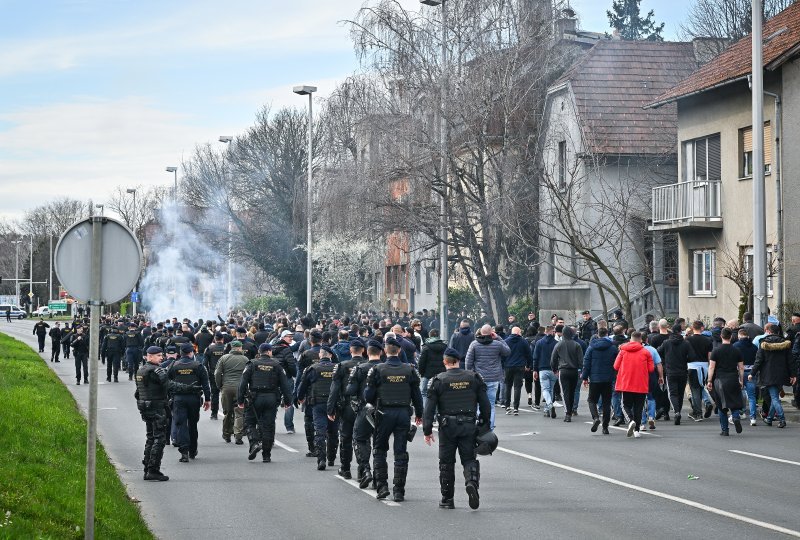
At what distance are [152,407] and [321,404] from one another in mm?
2053

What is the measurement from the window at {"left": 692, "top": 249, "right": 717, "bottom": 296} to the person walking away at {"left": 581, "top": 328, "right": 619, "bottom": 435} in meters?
14.7

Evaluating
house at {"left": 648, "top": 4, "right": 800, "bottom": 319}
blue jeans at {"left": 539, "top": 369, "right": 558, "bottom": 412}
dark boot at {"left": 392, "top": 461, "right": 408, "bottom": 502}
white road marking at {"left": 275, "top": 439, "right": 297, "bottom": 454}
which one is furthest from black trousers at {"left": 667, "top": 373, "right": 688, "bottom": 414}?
dark boot at {"left": 392, "top": 461, "right": 408, "bottom": 502}

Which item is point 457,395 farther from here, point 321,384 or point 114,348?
point 114,348

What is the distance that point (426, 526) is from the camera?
1043 centimetres

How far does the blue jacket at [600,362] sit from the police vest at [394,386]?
23.0ft

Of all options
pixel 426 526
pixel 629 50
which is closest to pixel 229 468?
pixel 426 526

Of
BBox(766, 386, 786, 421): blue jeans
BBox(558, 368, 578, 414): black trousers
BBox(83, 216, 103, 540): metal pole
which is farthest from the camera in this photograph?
BBox(558, 368, 578, 414): black trousers

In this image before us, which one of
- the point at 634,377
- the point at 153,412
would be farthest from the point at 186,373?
→ the point at 634,377

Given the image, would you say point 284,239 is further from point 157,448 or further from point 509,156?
point 157,448

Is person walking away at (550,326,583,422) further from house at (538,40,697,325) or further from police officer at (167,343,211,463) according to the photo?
house at (538,40,697,325)

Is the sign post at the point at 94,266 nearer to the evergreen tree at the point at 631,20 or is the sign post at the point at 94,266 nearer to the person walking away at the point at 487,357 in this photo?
the person walking away at the point at 487,357

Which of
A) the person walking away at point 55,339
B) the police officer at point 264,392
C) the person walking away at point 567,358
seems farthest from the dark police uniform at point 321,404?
the person walking away at point 55,339

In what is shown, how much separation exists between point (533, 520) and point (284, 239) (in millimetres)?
46326

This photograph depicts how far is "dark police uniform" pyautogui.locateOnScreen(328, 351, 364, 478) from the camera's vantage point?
1331 centimetres
